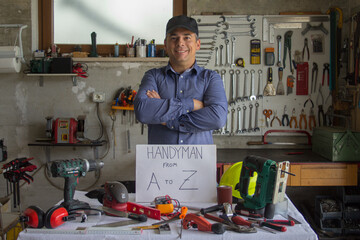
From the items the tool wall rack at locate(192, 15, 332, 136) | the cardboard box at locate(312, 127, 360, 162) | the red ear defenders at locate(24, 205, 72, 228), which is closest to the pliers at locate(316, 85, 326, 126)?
the tool wall rack at locate(192, 15, 332, 136)

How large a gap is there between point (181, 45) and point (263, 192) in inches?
40.6

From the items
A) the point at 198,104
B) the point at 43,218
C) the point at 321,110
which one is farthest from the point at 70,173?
the point at 321,110

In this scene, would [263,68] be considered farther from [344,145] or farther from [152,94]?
[152,94]

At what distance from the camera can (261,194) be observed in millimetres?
1674

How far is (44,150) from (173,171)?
2835 mm

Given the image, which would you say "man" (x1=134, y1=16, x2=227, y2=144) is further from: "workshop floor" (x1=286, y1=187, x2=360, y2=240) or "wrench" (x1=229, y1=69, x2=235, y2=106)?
"workshop floor" (x1=286, y1=187, x2=360, y2=240)

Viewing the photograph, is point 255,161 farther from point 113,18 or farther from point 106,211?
point 113,18

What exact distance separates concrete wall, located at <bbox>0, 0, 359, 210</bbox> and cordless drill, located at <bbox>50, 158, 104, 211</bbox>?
2.46m

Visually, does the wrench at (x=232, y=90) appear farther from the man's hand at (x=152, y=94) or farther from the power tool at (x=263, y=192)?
the power tool at (x=263, y=192)

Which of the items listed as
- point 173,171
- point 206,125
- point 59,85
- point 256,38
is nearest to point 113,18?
point 59,85

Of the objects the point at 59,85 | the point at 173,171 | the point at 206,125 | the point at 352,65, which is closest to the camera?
the point at 173,171

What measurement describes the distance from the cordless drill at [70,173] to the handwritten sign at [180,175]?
0.86ft

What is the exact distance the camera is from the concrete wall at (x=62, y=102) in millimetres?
4141

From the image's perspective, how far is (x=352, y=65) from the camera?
394 cm
